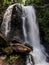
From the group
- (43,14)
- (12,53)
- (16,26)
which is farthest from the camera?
(43,14)

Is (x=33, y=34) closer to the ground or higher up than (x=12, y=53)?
higher up

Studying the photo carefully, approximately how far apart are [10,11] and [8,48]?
3723 millimetres

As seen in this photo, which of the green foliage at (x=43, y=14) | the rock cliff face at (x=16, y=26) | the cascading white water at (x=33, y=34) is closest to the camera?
the cascading white water at (x=33, y=34)

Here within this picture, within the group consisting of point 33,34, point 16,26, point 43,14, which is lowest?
point 33,34

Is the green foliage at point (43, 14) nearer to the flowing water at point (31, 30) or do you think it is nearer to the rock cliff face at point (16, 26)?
the flowing water at point (31, 30)

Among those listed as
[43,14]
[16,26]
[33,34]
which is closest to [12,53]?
[16,26]

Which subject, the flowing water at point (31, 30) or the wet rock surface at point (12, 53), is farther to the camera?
the flowing water at point (31, 30)

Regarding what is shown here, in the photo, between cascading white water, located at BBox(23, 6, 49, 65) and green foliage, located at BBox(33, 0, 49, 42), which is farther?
green foliage, located at BBox(33, 0, 49, 42)

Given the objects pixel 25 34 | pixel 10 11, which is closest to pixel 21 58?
pixel 25 34

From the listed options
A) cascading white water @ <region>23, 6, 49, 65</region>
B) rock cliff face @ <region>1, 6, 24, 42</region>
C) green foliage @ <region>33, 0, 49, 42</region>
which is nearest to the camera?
cascading white water @ <region>23, 6, 49, 65</region>

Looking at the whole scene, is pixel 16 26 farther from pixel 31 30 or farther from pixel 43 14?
pixel 43 14

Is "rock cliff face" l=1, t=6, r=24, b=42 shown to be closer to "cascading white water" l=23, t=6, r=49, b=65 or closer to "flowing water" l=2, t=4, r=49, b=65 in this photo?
"flowing water" l=2, t=4, r=49, b=65

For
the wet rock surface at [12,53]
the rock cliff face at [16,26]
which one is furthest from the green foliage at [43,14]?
the wet rock surface at [12,53]

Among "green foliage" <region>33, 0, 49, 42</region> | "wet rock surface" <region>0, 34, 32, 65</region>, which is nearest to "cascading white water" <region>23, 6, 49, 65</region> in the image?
"green foliage" <region>33, 0, 49, 42</region>
